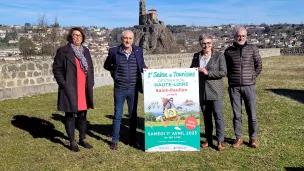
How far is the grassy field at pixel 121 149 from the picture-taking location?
5375mm

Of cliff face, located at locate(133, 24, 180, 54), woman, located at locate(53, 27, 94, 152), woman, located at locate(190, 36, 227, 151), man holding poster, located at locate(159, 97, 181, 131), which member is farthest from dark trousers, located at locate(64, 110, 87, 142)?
cliff face, located at locate(133, 24, 180, 54)

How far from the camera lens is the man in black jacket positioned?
5902 millimetres

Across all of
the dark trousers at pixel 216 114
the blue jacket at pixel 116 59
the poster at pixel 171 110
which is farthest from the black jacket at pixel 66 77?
the dark trousers at pixel 216 114

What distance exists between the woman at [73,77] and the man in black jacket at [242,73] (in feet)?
8.03

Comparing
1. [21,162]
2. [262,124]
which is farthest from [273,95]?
[21,162]

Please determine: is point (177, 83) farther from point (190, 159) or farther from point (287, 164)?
point (287, 164)

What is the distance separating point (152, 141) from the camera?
5977 mm

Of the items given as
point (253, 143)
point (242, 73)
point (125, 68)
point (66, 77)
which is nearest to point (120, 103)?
point (125, 68)

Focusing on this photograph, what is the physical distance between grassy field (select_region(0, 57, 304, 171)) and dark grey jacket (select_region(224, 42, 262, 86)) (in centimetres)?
120

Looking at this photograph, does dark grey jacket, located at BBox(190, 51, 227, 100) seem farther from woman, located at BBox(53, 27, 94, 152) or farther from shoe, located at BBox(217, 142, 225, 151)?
woman, located at BBox(53, 27, 94, 152)

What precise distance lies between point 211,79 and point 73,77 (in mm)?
2297

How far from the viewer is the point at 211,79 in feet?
19.3

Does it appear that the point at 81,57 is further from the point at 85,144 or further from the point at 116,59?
the point at 85,144

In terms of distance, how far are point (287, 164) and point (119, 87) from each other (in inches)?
115
